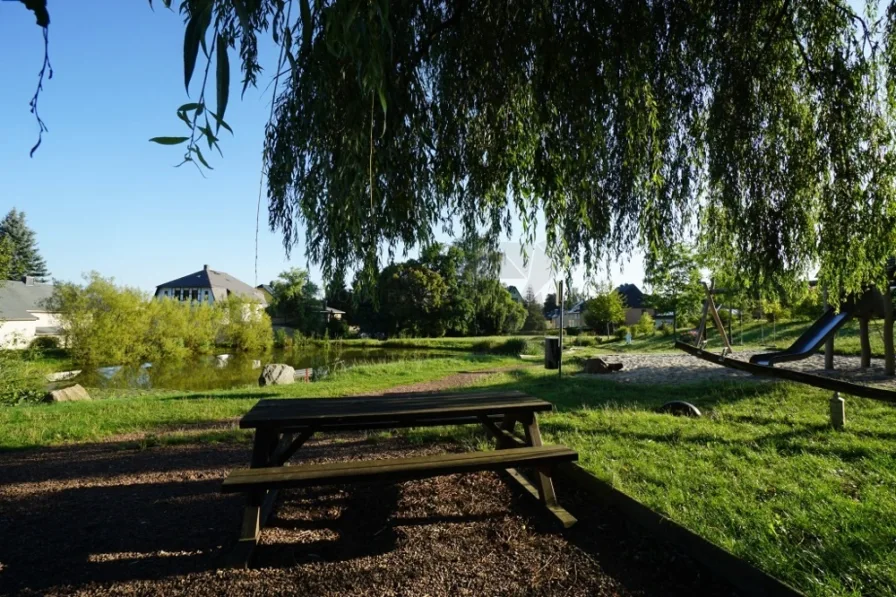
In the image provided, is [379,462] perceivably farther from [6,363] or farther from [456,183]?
[6,363]

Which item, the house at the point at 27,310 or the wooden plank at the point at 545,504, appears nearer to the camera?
the wooden plank at the point at 545,504

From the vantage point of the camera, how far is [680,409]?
6.17 m

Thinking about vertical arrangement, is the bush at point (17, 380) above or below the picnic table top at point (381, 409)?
below

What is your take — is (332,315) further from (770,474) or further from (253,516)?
(253,516)

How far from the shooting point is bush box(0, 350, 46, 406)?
36.7ft

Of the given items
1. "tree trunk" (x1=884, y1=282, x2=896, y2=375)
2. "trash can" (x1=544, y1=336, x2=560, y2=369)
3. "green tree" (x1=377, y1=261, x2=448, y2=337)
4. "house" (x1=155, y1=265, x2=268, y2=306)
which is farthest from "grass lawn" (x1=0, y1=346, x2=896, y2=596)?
"house" (x1=155, y1=265, x2=268, y2=306)

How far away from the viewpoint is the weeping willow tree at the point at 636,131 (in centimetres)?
334

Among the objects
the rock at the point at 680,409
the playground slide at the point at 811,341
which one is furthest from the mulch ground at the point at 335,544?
the playground slide at the point at 811,341

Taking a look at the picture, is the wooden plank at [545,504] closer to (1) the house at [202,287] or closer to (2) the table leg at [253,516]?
(2) the table leg at [253,516]

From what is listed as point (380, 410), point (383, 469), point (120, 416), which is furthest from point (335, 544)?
point (120, 416)

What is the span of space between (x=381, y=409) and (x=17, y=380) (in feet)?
41.5

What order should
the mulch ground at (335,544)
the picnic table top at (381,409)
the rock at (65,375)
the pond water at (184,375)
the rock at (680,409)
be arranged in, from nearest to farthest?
the mulch ground at (335,544)
the picnic table top at (381,409)
the rock at (680,409)
the pond water at (184,375)
the rock at (65,375)

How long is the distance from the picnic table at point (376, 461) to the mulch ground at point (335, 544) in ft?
0.46

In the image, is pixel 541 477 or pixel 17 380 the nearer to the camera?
pixel 541 477
